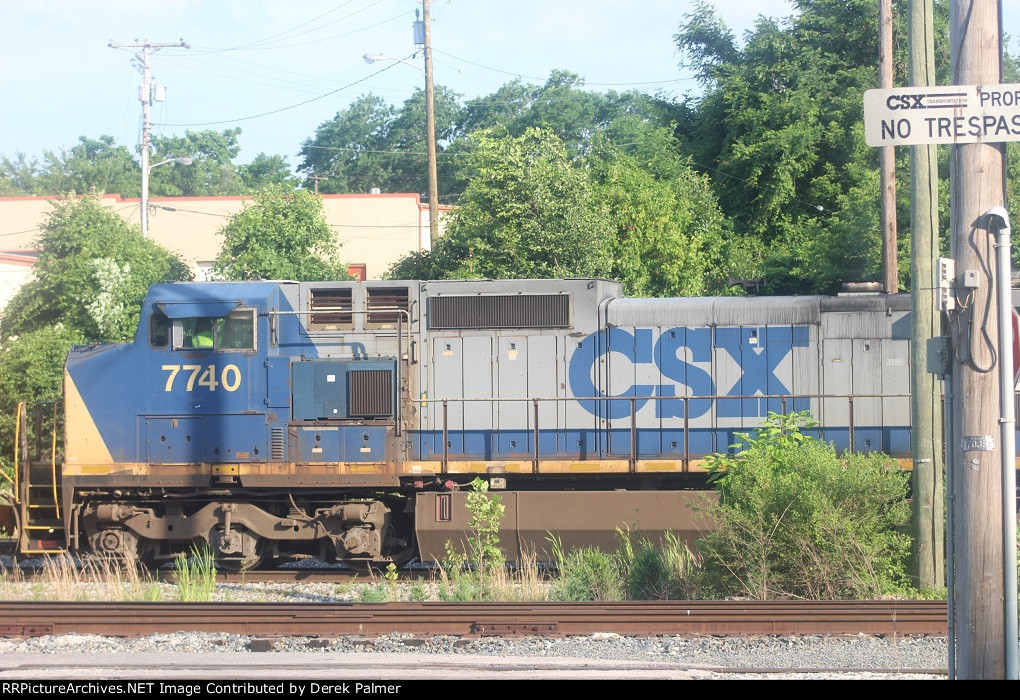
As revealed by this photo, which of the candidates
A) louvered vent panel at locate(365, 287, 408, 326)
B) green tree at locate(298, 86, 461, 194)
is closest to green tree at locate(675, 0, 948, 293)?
louvered vent panel at locate(365, 287, 408, 326)

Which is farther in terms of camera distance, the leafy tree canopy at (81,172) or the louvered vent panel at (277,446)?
the leafy tree canopy at (81,172)

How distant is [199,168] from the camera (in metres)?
75.7

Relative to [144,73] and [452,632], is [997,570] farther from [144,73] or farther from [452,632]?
[144,73]

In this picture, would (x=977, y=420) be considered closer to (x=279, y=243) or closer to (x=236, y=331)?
(x=236, y=331)

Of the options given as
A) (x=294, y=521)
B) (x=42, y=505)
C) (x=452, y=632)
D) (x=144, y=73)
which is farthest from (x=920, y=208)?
(x=144, y=73)

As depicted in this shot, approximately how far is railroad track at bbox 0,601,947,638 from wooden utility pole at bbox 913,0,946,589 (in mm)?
870

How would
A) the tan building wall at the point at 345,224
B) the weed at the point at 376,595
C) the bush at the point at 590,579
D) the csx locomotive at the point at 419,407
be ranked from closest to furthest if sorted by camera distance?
1. the weed at the point at 376,595
2. the bush at the point at 590,579
3. the csx locomotive at the point at 419,407
4. the tan building wall at the point at 345,224

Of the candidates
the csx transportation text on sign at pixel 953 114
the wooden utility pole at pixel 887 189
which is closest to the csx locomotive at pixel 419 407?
the wooden utility pole at pixel 887 189

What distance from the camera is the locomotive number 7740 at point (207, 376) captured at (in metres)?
11.6

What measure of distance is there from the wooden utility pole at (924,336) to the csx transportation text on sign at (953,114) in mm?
3335

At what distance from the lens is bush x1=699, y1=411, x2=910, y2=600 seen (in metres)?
9.17

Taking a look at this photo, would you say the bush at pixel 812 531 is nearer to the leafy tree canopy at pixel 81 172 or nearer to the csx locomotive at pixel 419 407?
the csx locomotive at pixel 419 407

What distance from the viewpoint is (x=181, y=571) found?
10.4 metres

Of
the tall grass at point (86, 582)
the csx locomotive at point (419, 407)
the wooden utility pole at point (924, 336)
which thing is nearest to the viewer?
the wooden utility pole at point (924, 336)
